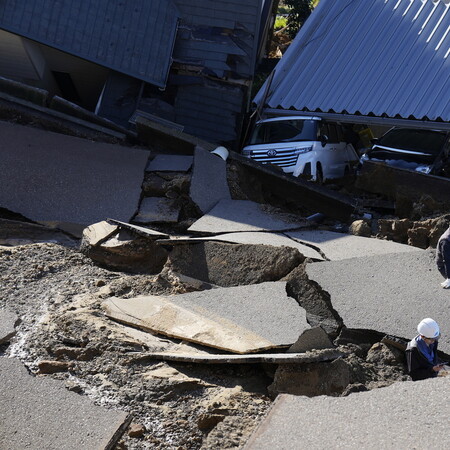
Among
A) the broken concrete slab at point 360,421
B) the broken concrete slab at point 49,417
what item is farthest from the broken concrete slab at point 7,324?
the broken concrete slab at point 360,421

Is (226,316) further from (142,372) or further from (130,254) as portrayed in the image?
(130,254)

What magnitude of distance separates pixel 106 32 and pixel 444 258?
35.8ft

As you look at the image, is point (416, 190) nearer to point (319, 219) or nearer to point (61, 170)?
point (319, 219)

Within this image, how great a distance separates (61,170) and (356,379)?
651cm

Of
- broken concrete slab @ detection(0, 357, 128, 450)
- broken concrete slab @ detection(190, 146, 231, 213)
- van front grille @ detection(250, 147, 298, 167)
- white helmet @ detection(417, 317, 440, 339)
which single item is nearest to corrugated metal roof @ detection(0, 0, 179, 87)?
van front grille @ detection(250, 147, 298, 167)

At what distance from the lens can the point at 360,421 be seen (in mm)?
5426

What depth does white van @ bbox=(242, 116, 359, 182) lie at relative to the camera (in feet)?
48.5

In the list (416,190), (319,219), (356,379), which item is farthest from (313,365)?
(416,190)

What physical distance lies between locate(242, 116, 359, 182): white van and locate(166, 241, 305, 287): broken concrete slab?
18.8 feet

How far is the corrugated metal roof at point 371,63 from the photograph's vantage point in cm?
1625

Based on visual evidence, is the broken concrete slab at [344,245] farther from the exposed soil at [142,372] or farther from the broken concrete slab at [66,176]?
the broken concrete slab at [66,176]

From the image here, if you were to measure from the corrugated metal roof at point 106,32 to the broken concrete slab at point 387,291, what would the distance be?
30.6 feet

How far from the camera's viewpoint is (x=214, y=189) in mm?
11883

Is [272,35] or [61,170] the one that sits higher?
[272,35]
